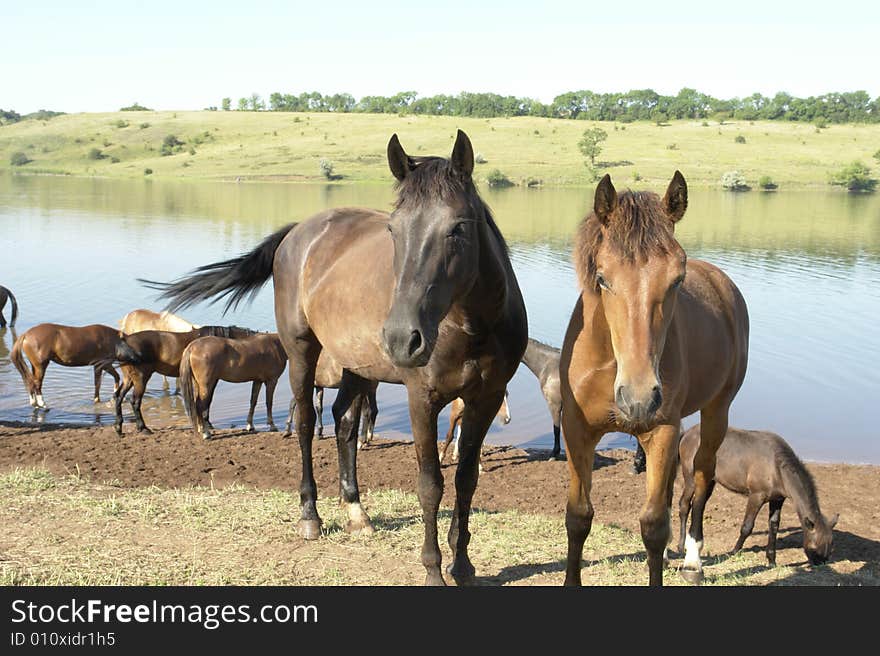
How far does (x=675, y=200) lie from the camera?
157 inches

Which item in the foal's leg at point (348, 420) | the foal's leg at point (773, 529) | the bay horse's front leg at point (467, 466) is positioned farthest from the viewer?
A: the foal's leg at point (773, 529)

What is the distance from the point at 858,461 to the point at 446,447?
608cm

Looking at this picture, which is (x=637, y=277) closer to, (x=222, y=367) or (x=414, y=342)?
(x=414, y=342)

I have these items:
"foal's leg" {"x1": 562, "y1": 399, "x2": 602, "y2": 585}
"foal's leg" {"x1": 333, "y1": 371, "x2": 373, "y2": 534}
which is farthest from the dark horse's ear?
"foal's leg" {"x1": 333, "y1": 371, "x2": 373, "y2": 534}

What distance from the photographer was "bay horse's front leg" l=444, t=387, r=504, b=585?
5055mm

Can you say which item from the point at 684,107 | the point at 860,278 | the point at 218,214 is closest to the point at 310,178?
the point at 218,214

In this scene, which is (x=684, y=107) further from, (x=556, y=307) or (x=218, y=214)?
(x=556, y=307)

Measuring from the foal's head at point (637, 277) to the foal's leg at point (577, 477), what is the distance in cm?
69

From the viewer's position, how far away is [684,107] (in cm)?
12081

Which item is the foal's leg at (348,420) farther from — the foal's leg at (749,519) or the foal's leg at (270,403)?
the foal's leg at (270,403)

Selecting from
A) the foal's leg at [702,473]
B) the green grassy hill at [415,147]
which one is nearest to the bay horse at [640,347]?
the foal's leg at [702,473]

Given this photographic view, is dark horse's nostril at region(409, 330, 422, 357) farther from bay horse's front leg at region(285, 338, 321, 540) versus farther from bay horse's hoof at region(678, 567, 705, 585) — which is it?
bay horse's hoof at region(678, 567, 705, 585)

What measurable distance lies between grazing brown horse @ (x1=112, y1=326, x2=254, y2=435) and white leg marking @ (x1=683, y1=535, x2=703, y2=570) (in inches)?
323

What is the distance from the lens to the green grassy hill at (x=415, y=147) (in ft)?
242
